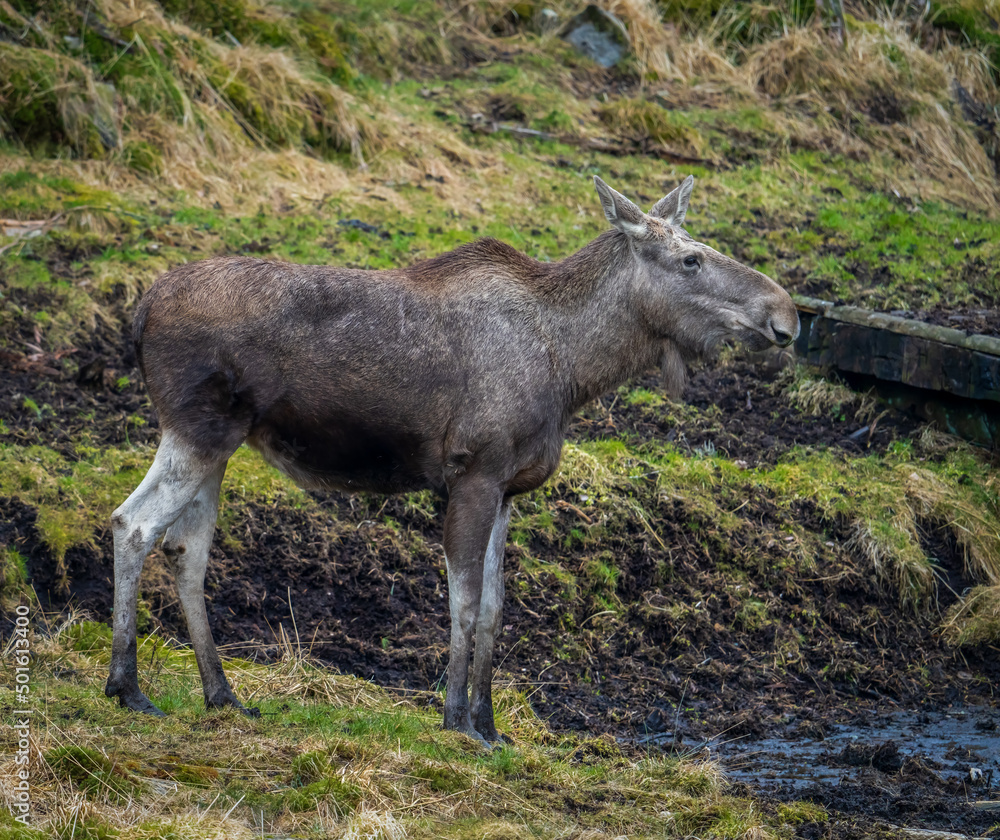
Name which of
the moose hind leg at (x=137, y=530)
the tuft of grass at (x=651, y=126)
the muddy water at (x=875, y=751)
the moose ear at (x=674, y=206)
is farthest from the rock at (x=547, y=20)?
the moose hind leg at (x=137, y=530)

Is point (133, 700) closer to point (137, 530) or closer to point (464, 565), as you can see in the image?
point (137, 530)

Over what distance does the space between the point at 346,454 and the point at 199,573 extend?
3.56 ft

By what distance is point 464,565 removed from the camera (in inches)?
244

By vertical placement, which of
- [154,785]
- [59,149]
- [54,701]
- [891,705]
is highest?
[59,149]

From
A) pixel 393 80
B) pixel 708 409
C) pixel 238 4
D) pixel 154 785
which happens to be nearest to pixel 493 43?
pixel 393 80

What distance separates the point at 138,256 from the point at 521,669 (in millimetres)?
5730

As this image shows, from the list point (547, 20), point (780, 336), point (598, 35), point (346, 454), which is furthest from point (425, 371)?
point (547, 20)

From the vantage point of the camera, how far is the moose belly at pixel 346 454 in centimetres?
614

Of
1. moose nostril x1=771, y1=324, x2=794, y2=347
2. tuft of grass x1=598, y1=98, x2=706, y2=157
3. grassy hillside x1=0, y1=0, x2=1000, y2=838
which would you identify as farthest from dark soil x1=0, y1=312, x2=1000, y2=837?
tuft of grass x1=598, y1=98, x2=706, y2=157

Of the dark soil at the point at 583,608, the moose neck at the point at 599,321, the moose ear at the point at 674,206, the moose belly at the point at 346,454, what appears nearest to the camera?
the moose belly at the point at 346,454

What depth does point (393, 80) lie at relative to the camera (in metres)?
16.4

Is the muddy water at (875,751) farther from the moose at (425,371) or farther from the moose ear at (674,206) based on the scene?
the moose ear at (674,206)

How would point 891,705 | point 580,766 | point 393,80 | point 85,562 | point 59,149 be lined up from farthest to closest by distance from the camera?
point 393,80 < point 59,149 < point 891,705 < point 85,562 < point 580,766

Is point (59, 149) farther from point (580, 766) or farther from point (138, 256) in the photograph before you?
point (580, 766)
